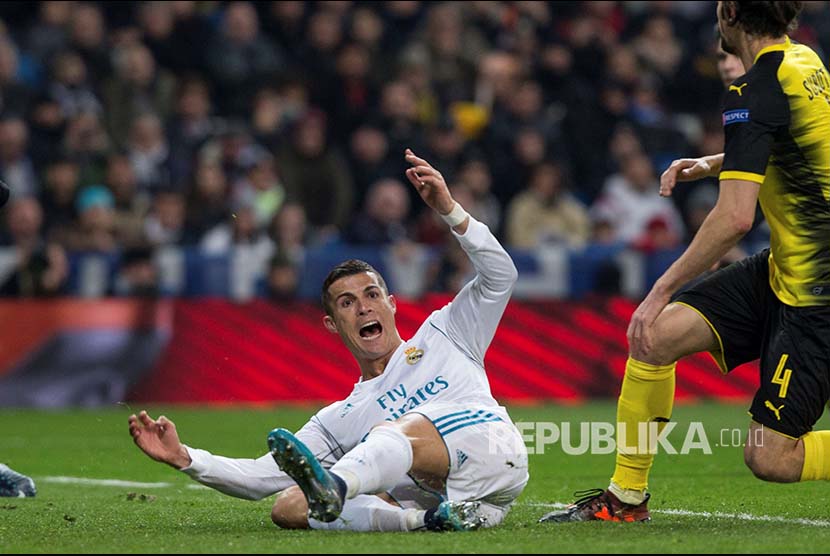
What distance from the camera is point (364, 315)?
6.38m

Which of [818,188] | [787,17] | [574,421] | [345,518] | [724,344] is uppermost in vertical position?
[787,17]

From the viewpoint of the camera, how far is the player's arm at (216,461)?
5.80 metres

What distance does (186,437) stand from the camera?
10.7m

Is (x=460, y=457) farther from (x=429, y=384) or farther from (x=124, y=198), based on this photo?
(x=124, y=198)

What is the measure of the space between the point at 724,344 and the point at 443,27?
11254mm

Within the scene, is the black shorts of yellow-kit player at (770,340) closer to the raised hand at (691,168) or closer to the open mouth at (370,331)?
the raised hand at (691,168)

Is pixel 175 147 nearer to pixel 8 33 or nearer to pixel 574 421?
pixel 8 33

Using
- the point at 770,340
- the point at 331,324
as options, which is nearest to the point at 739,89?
the point at 770,340

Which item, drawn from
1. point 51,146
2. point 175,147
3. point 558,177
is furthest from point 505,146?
point 51,146

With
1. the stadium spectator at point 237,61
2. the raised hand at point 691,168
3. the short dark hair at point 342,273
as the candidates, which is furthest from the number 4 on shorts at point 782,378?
the stadium spectator at point 237,61

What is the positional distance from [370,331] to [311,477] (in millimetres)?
1269

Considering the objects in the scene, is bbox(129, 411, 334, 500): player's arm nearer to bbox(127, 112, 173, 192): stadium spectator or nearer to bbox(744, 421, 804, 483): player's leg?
bbox(744, 421, 804, 483): player's leg

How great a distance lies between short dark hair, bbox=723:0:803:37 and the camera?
5770 millimetres

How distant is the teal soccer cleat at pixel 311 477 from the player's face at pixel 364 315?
1.19 metres
